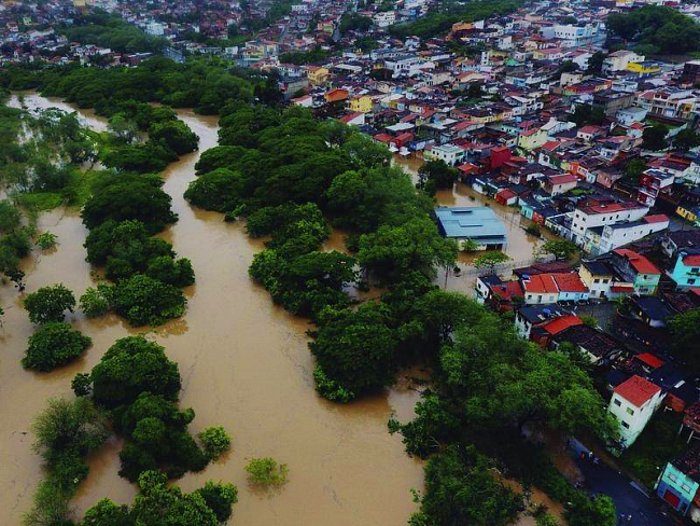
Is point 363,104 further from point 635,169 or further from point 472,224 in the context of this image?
point 635,169

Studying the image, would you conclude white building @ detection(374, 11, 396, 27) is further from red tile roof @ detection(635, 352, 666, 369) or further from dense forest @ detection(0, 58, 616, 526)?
red tile roof @ detection(635, 352, 666, 369)

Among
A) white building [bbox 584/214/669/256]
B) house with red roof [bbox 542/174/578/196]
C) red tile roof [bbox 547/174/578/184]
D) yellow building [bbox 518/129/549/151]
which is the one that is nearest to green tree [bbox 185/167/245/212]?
house with red roof [bbox 542/174/578/196]

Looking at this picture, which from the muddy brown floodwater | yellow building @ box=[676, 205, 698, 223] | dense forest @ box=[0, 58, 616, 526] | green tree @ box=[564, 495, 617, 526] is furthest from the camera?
yellow building @ box=[676, 205, 698, 223]

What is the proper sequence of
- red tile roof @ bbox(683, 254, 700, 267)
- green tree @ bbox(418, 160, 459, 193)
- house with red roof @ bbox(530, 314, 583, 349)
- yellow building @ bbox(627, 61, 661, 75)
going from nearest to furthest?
house with red roof @ bbox(530, 314, 583, 349) → red tile roof @ bbox(683, 254, 700, 267) → green tree @ bbox(418, 160, 459, 193) → yellow building @ bbox(627, 61, 661, 75)

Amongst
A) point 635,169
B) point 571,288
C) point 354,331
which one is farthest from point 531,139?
point 354,331

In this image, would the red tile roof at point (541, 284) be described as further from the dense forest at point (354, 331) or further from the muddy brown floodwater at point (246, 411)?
the muddy brown floodwater at point (246, 411)

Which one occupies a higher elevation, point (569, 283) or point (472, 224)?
point (569, 283)

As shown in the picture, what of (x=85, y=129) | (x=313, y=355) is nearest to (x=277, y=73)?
(x=85, y=129)
